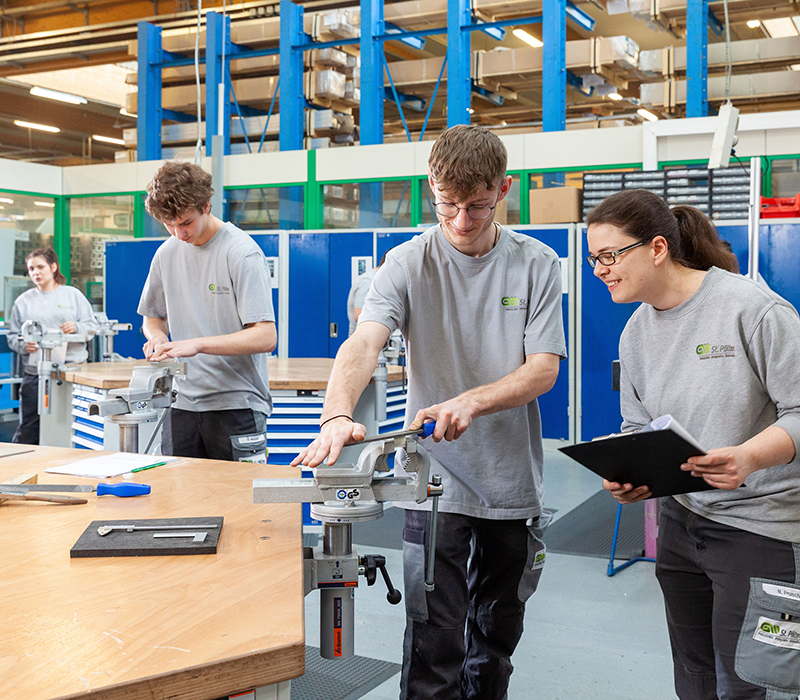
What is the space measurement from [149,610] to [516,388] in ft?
2.78

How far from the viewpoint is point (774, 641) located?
4.81 ft

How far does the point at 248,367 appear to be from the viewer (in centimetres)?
264

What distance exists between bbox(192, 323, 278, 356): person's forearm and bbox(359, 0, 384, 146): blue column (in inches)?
229

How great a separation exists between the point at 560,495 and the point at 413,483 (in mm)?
4037

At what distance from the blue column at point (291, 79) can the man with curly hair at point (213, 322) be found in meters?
5.87

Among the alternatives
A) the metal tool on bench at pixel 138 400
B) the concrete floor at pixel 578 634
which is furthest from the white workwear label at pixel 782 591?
the metal tool on bench at pixel 138 400

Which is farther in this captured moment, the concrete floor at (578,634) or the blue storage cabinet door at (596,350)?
the blue storage cabinet door at (596,350)

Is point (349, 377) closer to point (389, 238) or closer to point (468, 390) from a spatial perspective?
point (468, 390)

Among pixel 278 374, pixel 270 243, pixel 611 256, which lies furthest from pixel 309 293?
pixel 611 256

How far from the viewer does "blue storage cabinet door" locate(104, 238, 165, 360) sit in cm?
847

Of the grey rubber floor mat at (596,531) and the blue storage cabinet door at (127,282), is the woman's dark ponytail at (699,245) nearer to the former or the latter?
the grey rubber floor mat at (596,531)

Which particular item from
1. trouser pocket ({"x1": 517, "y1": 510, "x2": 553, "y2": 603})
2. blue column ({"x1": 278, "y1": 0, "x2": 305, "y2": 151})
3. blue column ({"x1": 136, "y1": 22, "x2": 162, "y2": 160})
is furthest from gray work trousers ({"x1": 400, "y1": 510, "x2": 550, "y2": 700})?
blue column ({"x1": 136, "y1": 22, "x2": 162, "y2": 160})

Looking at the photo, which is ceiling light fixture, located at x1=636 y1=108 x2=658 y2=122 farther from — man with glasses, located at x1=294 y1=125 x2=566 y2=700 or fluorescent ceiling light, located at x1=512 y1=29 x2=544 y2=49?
man with glasses, located at x1=294 y1=125 x2=566 y2=700

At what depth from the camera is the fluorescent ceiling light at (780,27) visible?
9547 millimetres
